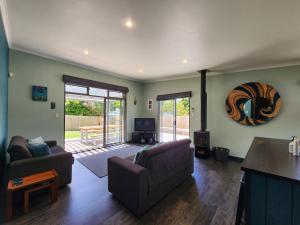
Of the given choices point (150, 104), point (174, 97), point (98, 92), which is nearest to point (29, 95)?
point (98, 92)

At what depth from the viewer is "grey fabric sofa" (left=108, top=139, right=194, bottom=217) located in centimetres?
193

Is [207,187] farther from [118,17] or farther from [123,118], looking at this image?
[123,118]

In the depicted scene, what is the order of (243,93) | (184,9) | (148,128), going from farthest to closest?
(148,128) < (243,93) < (184,9)

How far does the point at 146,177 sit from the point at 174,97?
4293 mm

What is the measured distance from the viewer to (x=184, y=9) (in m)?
1.97

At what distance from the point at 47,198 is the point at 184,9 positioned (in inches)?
139

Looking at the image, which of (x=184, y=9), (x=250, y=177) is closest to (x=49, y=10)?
(x=184, y=9)

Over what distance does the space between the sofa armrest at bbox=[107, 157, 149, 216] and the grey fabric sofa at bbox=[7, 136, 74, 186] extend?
40.0 inches

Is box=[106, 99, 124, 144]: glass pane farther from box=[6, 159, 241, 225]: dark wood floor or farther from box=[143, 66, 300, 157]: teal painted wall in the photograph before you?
box=[6, 159, 241, 225]: dark wood floor

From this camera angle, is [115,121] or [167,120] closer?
[115,121]

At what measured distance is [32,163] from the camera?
2.33 metres

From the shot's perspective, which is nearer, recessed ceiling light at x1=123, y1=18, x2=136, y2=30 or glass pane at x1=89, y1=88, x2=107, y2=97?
recessed ceiling light at x1=123, y1=18, x2=136, y2=30

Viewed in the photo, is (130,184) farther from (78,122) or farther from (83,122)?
(78,122)

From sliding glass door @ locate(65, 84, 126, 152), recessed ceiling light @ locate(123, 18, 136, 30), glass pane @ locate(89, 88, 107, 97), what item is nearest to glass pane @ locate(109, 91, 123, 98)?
sliding glass door @ locate(65, 84, 126, 152)
